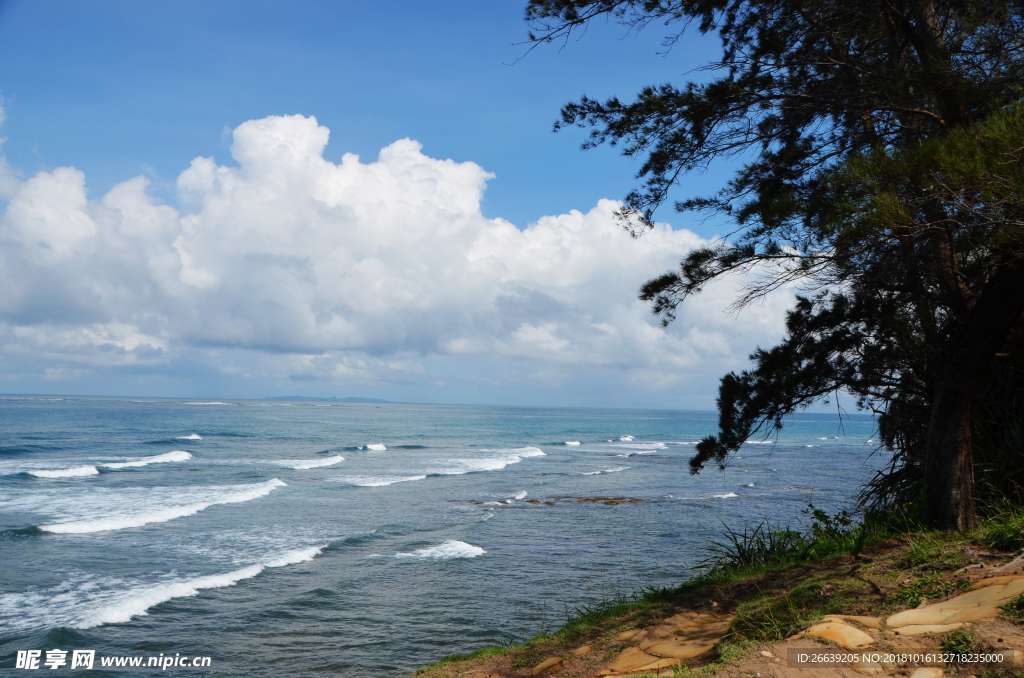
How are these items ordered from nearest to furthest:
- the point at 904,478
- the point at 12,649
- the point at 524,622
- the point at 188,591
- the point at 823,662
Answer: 1. the point at 823,662
2. the point at 904,478
3. the point at 12,649
4. the point at 524,622
5. the point at 188,591

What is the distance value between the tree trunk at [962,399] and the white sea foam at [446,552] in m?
9.34

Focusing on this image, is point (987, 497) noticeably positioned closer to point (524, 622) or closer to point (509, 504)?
point (524, 622)

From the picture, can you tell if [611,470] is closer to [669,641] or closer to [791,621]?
[669,641]

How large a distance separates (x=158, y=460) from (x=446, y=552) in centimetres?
2519

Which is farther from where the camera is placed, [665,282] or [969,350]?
[665,282]

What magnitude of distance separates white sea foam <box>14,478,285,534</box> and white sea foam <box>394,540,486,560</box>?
328 inches

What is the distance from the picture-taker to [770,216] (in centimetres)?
531

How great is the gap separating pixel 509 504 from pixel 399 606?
10289mm

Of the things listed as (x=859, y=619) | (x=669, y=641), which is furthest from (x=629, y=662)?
(x=859, y=619)

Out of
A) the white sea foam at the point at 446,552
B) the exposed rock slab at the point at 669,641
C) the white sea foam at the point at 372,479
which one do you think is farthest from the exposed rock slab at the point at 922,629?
the white sea foam at the point at 372,479

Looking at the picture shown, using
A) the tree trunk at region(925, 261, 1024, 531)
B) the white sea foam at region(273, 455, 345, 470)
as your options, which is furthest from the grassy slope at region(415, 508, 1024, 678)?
the white sea foam at region(273, 455, 345, 470)

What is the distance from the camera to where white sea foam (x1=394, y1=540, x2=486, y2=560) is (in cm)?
1285

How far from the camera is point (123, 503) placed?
1939cm

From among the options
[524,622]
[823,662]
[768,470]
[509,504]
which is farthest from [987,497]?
[768,470]
